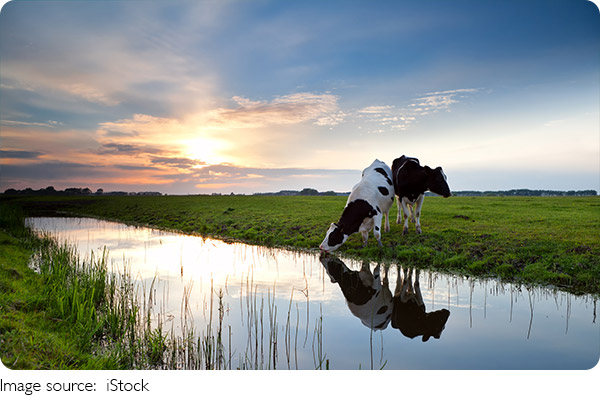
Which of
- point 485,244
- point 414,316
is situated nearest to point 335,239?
point 485,244

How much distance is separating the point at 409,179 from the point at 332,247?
4.51 m

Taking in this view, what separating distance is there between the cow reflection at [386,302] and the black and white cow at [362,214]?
1788mm

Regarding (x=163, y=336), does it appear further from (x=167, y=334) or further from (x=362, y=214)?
(x=362, y=214)

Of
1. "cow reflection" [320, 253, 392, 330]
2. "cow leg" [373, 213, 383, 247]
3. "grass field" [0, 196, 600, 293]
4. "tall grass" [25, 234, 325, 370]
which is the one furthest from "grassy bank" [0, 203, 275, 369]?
"grass field" [0, 196, 600, 293]

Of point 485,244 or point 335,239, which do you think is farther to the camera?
point 335,239

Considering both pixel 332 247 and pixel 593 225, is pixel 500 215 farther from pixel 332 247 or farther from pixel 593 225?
pixel 332 247

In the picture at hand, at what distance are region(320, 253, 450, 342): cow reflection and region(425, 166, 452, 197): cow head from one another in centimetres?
476

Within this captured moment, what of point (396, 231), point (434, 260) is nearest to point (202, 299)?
point (434, 260)

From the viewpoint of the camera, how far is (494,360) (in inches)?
209

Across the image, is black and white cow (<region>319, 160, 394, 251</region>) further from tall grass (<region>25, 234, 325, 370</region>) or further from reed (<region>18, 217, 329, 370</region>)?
tall grass (<region>25, 234, 325, 370</region>)

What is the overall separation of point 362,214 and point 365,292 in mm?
4545

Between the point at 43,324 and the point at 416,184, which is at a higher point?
the point at 416,184

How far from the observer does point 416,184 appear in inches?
562

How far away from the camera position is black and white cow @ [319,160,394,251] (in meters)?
12.9
